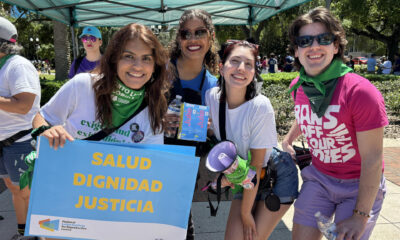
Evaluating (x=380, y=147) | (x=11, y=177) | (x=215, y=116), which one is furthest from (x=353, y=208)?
(x=11, y=177)

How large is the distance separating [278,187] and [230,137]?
558 millimetres

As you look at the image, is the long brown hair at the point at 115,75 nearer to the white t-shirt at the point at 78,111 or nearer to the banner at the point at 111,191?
the white t-shirt at the point at 78,111

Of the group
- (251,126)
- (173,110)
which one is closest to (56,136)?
(173,110)

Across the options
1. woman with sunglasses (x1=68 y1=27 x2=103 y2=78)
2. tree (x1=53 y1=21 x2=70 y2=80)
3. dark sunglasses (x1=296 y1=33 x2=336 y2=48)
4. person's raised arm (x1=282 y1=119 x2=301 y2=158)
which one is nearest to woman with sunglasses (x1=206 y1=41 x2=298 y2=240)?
person's raised arm (x1=282 y1=119 x2=301 y2=158)

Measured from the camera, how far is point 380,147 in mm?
1899

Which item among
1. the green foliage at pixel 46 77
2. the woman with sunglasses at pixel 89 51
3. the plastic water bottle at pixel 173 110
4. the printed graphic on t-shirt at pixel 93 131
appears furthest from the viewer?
the green foliage at pixel 46 77

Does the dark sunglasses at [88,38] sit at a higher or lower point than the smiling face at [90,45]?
higher

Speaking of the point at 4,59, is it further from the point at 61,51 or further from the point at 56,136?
the point at 61,51

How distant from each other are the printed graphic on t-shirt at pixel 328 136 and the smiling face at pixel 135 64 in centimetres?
119

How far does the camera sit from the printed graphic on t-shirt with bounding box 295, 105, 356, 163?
204cm

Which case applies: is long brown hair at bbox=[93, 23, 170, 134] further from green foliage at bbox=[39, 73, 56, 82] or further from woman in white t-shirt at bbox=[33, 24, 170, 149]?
green foliage at bbox=[39, 73, 56, 82]

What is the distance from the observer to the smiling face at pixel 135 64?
78.9 inches

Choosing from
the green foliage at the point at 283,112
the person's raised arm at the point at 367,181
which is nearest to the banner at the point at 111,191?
the person's raised arm at the point at 367,181

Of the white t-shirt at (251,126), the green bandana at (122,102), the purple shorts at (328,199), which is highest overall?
the green bandana at (122,102)
